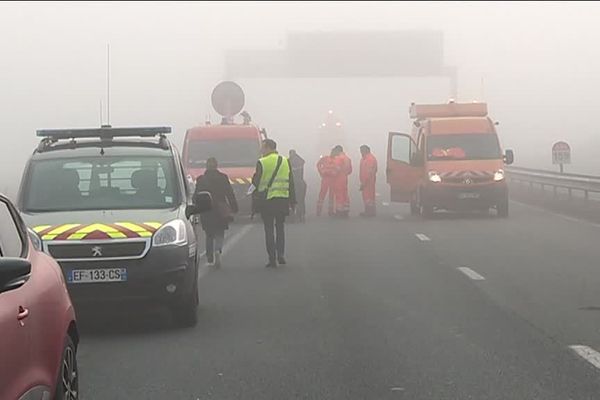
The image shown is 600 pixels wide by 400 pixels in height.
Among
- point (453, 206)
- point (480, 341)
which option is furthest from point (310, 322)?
point (453, 206)

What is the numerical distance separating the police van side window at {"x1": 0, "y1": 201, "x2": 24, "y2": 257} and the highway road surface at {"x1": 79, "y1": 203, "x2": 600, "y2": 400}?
1.74 m

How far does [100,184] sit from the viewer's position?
35.3 feet

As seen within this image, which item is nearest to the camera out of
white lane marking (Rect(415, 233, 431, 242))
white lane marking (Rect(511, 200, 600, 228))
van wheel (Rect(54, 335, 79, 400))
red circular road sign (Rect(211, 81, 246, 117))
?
van wheel (Rect(54, 335, 79, 400))

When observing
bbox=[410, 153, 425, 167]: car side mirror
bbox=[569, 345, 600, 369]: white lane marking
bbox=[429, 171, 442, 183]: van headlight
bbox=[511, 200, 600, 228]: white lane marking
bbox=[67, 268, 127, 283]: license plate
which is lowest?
bbox=[569, 345, 600, 369]: white lane marking

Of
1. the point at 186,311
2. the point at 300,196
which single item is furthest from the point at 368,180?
the point at 186,311

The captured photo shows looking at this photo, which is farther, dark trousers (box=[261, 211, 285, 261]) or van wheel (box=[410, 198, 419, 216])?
van wheel (box=[410, 198, 419, 216])

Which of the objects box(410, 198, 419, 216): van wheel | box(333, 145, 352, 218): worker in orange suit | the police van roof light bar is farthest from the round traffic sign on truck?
the police van roof light bar

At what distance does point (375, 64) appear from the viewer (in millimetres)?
40844

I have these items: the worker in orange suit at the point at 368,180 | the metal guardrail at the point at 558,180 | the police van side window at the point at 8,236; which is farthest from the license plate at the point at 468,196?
the police van side window at the point at 8,236

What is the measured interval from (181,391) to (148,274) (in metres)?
2.45

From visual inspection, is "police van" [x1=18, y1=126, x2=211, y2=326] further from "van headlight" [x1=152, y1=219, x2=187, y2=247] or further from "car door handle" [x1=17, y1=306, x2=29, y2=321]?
"car door handle" [x1=17, y1=306, x2=29, y2=321]

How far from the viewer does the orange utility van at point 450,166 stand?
25.9 m

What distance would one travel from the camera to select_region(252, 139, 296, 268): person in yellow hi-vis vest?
51.2ft

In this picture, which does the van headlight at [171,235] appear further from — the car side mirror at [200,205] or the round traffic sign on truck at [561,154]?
the round traffic sign on truck at [561,154]
